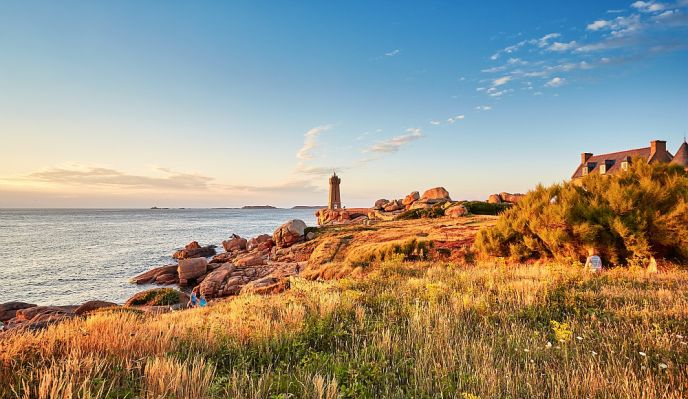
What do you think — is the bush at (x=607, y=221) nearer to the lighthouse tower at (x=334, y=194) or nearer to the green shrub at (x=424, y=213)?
the green shrub at (x=424, y=213)

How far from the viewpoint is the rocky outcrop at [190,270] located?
24.8m

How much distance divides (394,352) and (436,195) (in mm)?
41989

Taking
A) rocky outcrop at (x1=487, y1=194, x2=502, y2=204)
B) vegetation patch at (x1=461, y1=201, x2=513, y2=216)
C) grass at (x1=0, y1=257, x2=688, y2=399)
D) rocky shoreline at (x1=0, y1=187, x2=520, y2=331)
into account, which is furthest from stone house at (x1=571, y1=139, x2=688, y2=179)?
grass at (x1=0, y1=257, x2=688, y2=399)

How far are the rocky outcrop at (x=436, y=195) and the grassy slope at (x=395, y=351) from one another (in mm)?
36590

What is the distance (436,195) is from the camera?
44062 millimetres

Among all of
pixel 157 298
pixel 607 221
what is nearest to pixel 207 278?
pixel 157 298

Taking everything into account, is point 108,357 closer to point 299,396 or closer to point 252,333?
point 252,333

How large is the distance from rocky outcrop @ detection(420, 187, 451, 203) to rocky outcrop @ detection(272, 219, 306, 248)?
61.2 feet

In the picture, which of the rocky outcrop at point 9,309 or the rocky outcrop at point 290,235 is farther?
the rocky outcrop at point 290,235

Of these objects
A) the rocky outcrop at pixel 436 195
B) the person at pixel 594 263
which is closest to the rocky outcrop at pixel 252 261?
the person at pixel 594 263

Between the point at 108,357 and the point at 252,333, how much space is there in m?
1.64

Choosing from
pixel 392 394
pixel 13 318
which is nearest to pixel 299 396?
pixel 392 394

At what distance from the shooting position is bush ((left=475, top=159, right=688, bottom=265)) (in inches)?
383

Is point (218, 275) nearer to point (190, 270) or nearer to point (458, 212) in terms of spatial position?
point (190, 270)
